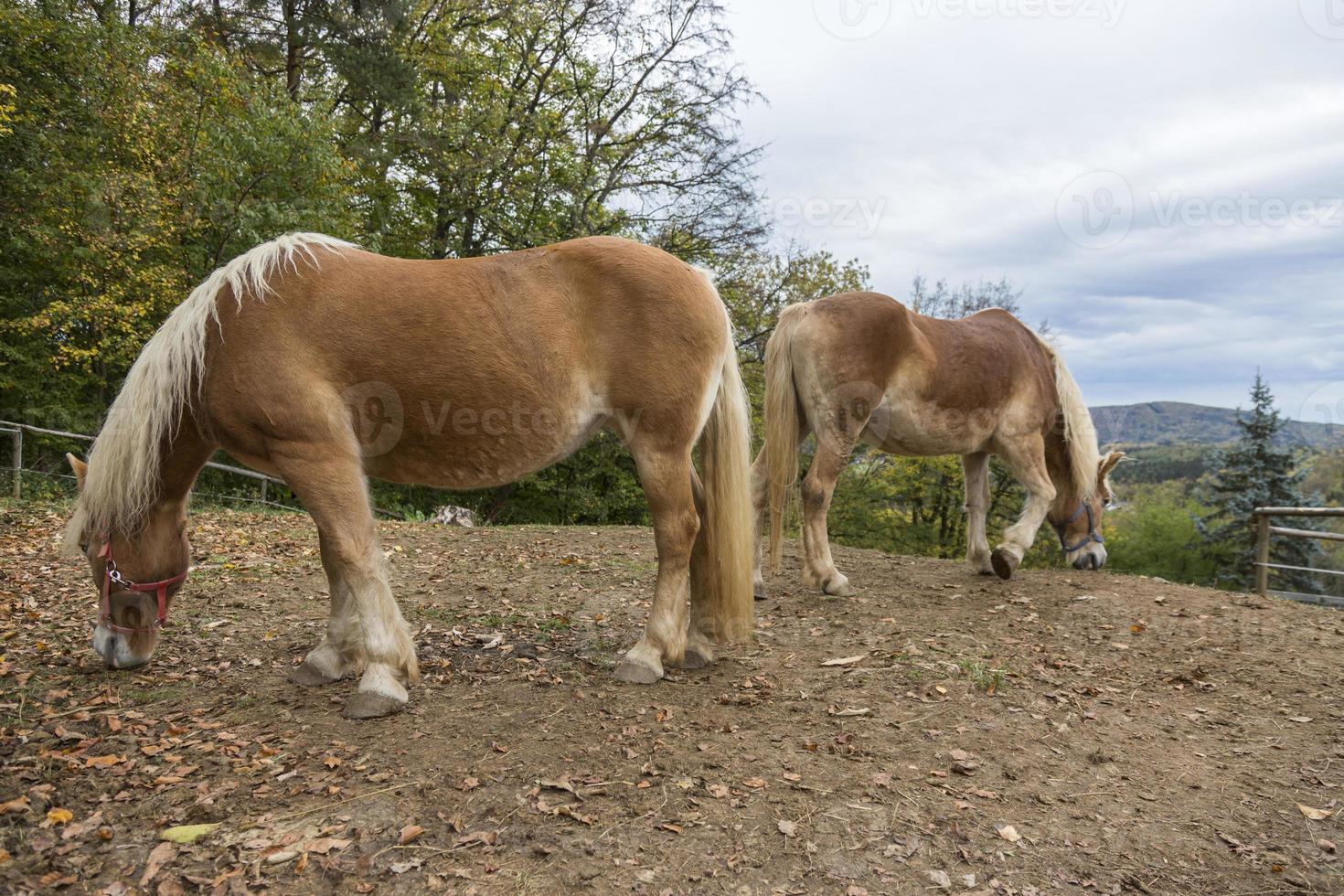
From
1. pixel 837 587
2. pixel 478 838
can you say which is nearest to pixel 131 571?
pixel 478 838

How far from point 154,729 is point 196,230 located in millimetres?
12954

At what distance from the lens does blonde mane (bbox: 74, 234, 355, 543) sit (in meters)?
3.41

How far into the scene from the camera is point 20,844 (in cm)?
251

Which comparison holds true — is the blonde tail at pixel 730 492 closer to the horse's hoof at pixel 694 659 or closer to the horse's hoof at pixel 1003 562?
the horse's hoof at pixel 694 659

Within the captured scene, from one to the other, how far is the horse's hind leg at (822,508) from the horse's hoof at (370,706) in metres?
3.77

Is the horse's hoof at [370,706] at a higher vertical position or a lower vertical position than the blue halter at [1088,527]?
lower

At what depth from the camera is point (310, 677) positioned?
3.99 m

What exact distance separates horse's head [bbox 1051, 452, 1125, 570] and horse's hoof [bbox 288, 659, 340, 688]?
7064 mm

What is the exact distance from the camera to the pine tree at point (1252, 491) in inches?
905

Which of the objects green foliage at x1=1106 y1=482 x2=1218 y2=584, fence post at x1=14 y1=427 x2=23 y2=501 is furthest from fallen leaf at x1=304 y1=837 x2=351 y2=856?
green foliage at x1=1106 y1=482 x2=1218 y2=584

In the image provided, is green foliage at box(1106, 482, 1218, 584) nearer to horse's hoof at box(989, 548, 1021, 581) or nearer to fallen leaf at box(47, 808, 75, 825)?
horse's hoof at box(989, 548, 1021, 581)

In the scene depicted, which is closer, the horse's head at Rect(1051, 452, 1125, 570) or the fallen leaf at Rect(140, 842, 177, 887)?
the fallen leaf at Rect(140, 842, 177, 887)

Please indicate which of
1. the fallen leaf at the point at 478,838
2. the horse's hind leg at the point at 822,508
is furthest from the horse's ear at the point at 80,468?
the horse's hind leg at the point at 822,508

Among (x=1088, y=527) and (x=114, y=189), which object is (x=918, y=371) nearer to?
(x=1088, y=527)
